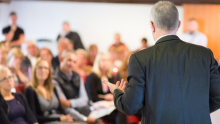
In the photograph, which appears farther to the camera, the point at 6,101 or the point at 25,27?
the point at 25,27

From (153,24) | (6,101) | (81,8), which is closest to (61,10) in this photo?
(81,8)

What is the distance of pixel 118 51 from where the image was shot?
18.0 ft

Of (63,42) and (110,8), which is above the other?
(110,8)

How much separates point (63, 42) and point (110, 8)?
1549 mm

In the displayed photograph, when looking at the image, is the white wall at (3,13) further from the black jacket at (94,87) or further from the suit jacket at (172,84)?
the suit jacket at (172,84)

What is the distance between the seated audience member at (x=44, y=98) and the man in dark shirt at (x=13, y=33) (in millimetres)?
2864

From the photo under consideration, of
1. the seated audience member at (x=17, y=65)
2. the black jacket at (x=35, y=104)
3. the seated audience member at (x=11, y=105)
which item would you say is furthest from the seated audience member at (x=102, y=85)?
the seated audience member at (x=17, y=65)

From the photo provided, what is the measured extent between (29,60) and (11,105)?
7.43 feet

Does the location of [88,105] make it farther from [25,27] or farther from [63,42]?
[25,27]

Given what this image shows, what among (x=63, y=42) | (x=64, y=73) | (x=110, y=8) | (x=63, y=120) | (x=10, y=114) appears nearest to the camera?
(x=10, y=114)

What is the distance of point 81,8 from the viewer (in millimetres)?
6156

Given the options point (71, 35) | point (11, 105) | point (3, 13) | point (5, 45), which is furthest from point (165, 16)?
point (3, 13)

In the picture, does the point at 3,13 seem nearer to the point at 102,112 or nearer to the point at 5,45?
the point at 5,45

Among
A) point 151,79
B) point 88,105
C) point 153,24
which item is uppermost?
point 153,24
